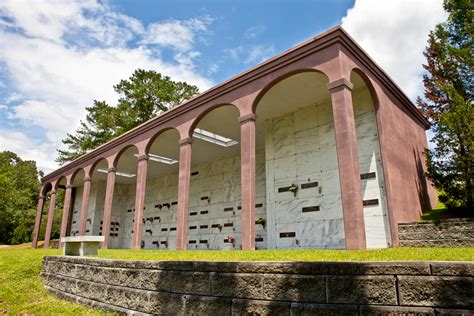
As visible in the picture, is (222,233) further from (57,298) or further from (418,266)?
(418,266)

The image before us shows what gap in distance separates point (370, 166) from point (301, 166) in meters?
2.61

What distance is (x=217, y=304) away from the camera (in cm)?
399

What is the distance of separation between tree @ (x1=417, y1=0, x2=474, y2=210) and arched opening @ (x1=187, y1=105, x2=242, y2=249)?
26.1ft

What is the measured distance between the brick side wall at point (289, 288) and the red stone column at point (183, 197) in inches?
222

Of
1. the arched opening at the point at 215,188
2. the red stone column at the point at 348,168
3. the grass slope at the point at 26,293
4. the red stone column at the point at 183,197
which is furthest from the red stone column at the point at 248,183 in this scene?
the grass slope at the point at 26,293

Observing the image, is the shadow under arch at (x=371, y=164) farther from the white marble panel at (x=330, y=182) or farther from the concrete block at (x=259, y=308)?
the concrete block at (x=259, y=308)

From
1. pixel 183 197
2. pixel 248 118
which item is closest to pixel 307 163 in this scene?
pixel 248 118

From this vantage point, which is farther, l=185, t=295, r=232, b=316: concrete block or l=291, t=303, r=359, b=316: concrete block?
l=185, t=295, r=232, b=316: concrete block

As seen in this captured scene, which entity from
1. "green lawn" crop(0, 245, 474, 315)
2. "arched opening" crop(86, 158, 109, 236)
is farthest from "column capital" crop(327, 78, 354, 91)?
"arched opening" crop(86, 158, 109, 236)

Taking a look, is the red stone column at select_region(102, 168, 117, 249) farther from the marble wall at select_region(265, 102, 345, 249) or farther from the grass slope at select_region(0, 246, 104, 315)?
the marble wall at select_region(265, 102, 345, 249)

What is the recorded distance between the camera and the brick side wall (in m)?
2.76

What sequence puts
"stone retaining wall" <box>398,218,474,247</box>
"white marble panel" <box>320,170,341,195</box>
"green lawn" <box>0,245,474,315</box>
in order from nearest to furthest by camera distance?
"green lawn" <box>0,245,474,315</box> → "stone retaining wall" <box>398,218,474,247</box> → "white marble panel" <box>320,170,341,195</box>

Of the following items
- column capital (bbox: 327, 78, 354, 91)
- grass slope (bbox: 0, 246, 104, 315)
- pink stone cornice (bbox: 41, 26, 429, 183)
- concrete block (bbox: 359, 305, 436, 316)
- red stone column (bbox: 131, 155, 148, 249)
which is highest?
pink stone cornice (bbox: 41, 26, 429, 183)

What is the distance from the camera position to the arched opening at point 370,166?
9.71 metres
